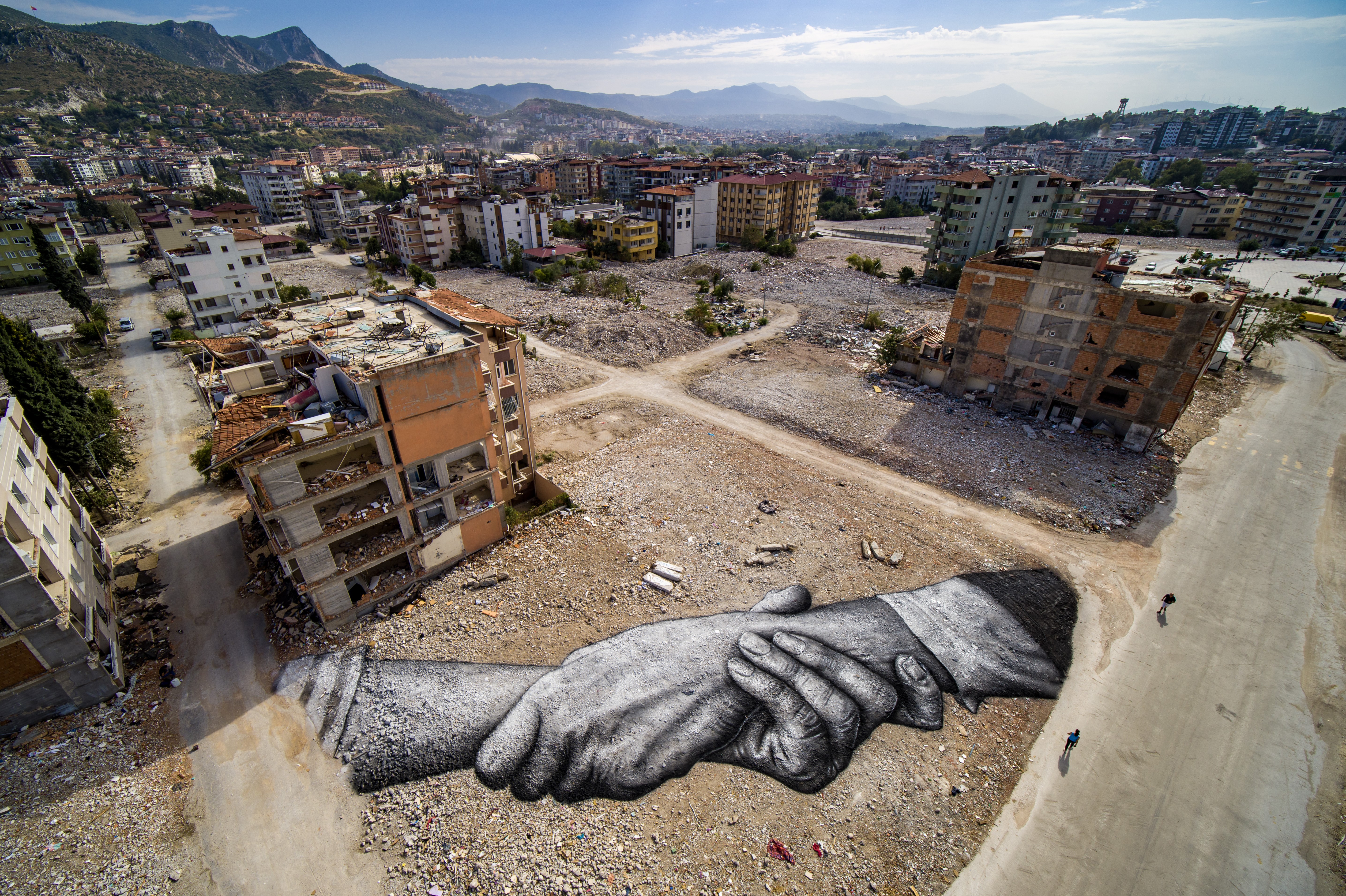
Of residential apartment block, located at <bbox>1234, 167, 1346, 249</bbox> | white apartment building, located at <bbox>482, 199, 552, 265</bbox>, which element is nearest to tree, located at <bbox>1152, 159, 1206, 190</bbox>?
residential apartment block, located at <bbox>1234, 167, 1346, 249</bbox>

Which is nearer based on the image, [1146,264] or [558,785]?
[558,785]

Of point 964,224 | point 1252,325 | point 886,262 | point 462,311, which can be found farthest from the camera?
point 886,262

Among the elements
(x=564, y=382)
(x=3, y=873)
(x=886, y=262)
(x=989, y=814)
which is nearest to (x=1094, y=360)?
(x=989, y=814)

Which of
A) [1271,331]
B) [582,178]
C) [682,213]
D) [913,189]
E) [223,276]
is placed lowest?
[1271,331]

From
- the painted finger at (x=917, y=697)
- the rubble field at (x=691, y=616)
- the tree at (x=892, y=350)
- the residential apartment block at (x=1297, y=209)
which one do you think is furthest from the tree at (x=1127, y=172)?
the painted finger at (x=917, y=697)

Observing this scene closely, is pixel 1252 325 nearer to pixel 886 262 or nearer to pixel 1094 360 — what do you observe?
pixel 1094 360

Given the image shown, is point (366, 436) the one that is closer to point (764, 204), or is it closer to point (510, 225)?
point (510, 225)

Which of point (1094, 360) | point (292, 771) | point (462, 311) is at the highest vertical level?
point (462, 311)

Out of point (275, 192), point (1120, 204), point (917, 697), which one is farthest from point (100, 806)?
point (1120, 204)
